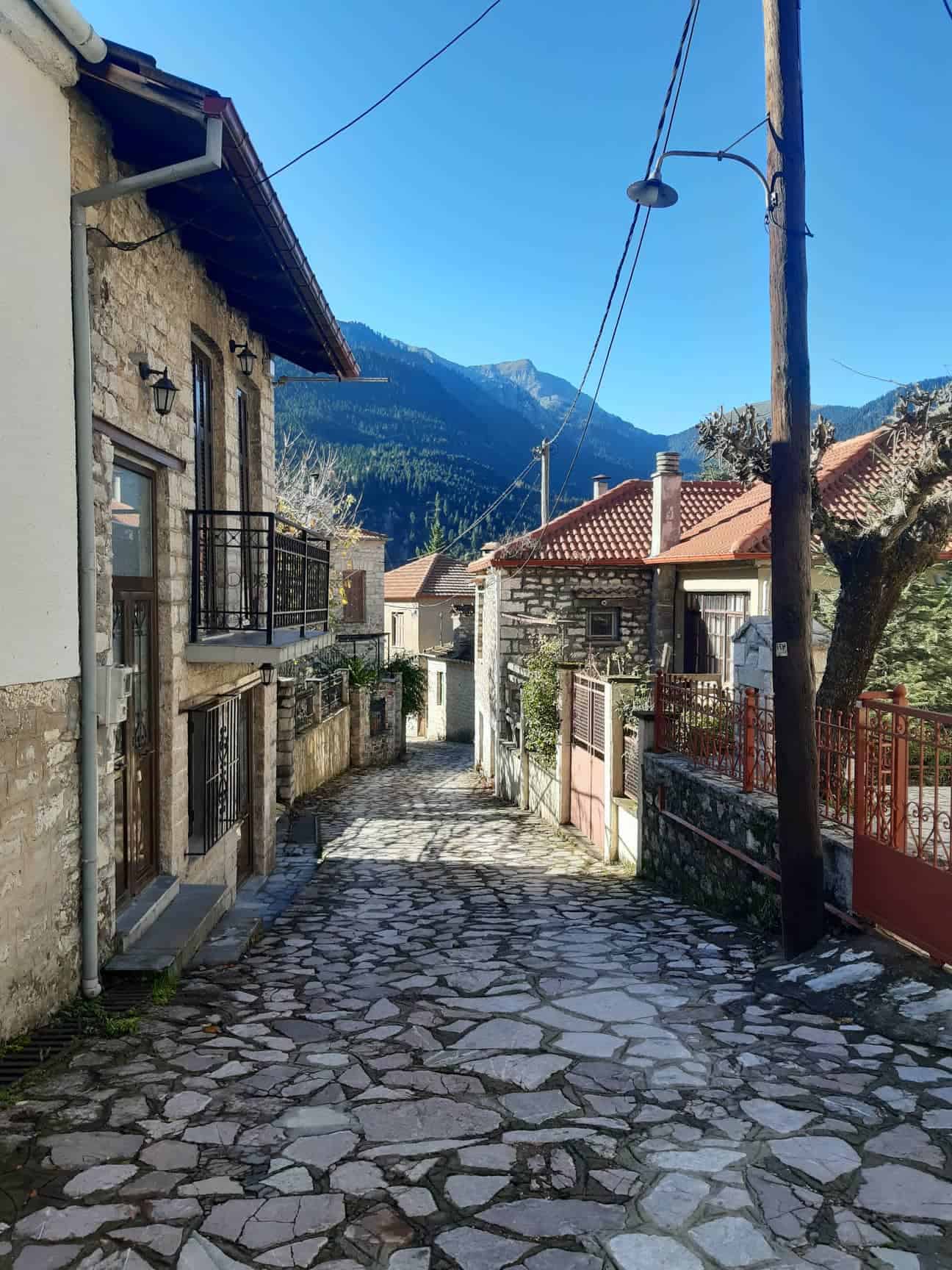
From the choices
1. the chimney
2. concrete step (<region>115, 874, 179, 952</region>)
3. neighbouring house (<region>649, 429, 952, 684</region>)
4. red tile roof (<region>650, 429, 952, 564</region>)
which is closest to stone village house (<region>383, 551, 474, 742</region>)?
the chimney

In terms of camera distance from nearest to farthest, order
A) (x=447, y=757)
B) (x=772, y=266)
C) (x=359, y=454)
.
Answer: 1. (x=772, y=266)
2. (x=447, y=757)
3. (x=359, y=454)

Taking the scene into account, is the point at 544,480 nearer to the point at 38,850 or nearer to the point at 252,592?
the point at 252,592

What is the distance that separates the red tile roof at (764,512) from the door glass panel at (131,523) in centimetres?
968

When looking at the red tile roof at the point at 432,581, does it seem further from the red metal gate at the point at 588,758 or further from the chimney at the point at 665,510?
the red metal gate at the point at 588,758

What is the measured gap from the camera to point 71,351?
15.9ft

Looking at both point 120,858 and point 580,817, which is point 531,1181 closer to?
point 120,858

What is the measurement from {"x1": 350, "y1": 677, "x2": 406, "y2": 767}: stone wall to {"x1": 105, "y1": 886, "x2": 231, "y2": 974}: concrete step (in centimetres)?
1616

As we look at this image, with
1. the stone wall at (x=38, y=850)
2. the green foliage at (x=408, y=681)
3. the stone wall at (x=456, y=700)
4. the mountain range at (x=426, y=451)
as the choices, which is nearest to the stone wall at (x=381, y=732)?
the green foliage at (x=408, y=681)

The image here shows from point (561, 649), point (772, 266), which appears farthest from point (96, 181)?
point (561, 649)

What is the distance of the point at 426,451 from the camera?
94062 millimetres

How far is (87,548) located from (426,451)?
9105cm

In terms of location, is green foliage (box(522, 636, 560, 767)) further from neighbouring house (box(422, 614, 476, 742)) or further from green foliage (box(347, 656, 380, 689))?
neighbouring house (box(422, 614, 476, 742))

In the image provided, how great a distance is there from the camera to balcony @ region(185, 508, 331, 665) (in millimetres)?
7094

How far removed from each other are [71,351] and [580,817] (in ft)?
32.0
